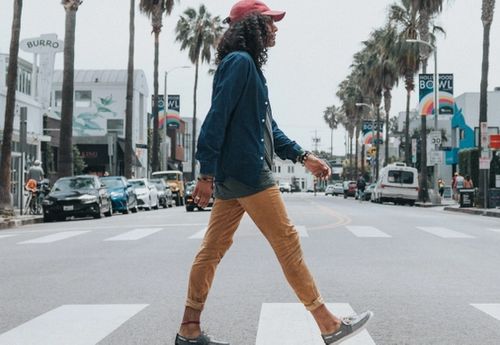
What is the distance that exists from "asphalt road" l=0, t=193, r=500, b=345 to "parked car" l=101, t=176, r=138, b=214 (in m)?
15.5

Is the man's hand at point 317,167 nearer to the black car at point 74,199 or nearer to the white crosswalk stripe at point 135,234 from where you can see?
the white crosswalk stripe at point 135,234

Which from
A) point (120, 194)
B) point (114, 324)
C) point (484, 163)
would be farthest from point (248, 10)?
point (484, 163)

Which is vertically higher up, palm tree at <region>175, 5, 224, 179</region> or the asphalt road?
palm tree at <region>175, 5, 224, 179</region>

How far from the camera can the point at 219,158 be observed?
5082 millimetres

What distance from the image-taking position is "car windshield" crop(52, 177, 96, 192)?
25953 millimetres

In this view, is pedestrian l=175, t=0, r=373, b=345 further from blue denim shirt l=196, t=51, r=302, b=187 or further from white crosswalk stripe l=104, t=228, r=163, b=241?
white crosswalk stripe l=104, t=228, r=163, b=241

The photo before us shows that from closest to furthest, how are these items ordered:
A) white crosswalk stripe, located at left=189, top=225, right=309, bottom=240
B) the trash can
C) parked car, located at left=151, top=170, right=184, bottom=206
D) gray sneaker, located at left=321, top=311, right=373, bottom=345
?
1. gray sneaker, located at left=321, top=311, right=373, bottom=345
2. white crosswalk stripe, located at left=189, top=225, right=309, bottom=240
3. the trash can
4. parked car, located at left=151, top=170, right=184, bottom=206

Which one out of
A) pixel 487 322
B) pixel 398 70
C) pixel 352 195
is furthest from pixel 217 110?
pixel 352 195

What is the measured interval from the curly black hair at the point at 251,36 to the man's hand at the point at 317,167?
0.74 meters

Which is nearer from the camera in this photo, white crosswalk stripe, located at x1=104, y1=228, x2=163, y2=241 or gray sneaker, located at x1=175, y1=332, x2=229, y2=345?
gray sneaker, located at x1=175, y1=332, x2=229, y2=345

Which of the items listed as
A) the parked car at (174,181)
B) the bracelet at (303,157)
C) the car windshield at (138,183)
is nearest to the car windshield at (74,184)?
the car windshield at (138,183)

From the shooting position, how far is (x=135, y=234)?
16766 millimetres

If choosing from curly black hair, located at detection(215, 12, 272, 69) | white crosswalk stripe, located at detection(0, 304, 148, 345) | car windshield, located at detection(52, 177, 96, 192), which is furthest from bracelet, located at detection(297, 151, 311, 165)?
car windshield, located at detection(52, 177, 96, 192)

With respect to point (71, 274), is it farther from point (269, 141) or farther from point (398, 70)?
point (398, 70)
